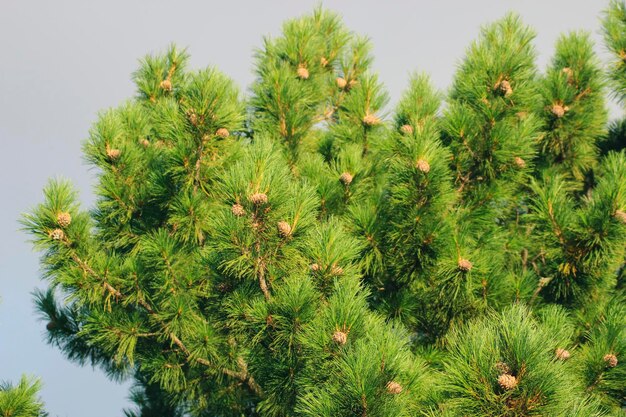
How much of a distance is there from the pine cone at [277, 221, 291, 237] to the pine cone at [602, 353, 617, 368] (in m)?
1.57

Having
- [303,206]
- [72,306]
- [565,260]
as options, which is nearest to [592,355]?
[565,260]

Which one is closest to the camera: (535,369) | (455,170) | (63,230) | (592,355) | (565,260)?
(535,369)

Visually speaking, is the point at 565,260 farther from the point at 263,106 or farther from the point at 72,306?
the point at 72,306

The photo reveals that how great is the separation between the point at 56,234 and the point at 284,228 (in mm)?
1393

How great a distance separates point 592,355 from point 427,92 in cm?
220

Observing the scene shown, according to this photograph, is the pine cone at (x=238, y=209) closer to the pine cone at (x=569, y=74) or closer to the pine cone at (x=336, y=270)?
the pine cone at (x=336, y=270)

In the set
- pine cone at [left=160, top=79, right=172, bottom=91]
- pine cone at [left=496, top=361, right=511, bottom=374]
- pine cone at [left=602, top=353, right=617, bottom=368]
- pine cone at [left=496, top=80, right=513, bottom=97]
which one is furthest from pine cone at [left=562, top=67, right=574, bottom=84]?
pine cone at [left=496, top=361, right=511, bottom=374]

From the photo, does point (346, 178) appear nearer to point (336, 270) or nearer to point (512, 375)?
point (336, 270)

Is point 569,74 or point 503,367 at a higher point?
point 569,74

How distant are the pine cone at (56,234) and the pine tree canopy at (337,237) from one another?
0.02 m

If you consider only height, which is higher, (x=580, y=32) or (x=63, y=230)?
(x=580, y=32)

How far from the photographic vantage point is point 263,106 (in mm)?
5000

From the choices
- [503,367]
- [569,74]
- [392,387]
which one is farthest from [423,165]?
[569,74]

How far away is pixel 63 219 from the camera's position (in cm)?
375
